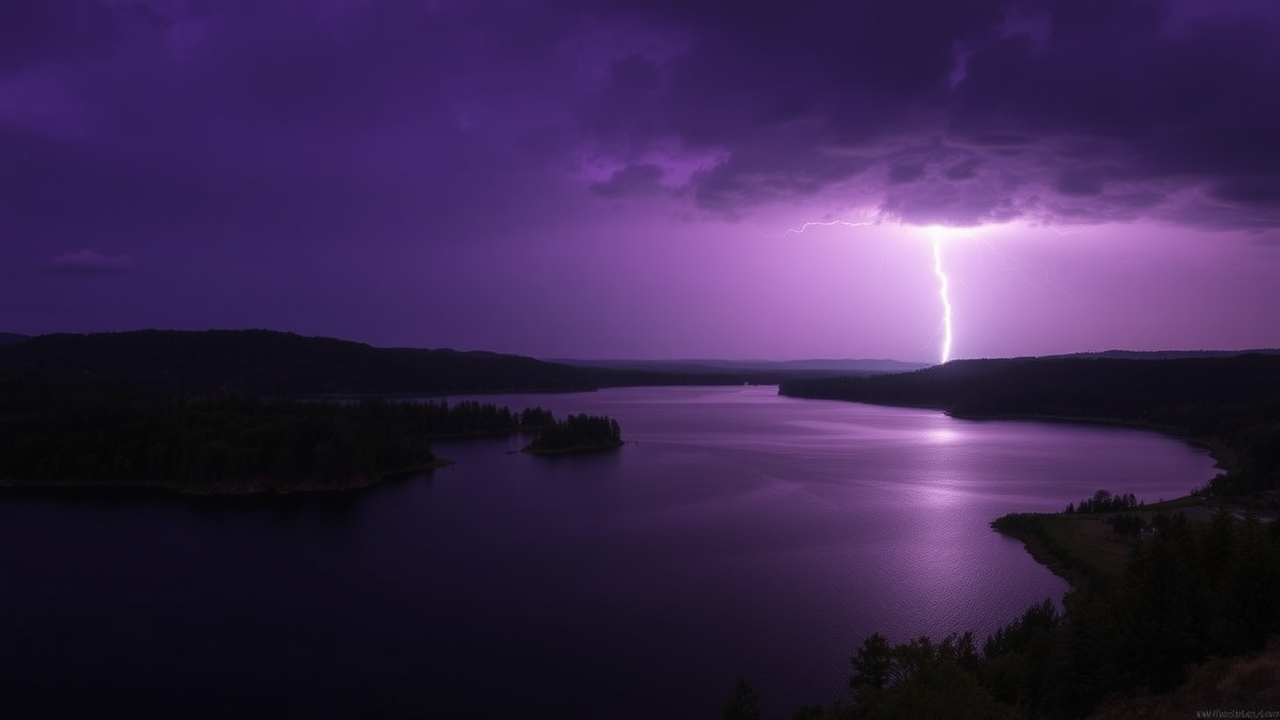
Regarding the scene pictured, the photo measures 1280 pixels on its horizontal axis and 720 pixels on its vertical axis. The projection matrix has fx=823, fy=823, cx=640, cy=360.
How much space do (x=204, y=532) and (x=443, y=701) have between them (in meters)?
21.5

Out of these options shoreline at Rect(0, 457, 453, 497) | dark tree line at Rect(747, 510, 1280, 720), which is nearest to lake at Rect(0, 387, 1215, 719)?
shoreline at Rect(0, 457, 453, 497)

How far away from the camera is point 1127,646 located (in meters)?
12.4

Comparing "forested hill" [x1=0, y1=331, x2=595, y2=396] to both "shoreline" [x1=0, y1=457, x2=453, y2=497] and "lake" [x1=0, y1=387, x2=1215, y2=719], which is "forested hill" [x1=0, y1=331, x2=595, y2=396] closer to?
"shoreline" [x1=0, y1=457, x2=453, y2=497]

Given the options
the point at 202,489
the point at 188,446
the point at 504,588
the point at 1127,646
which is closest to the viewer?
the point at 1127,646

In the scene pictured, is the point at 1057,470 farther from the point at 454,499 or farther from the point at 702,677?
the point at 702,677

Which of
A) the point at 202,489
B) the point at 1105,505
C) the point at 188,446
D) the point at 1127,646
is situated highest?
the point at 1127,646

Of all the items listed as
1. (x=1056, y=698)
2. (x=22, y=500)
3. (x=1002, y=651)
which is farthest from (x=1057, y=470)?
(x=22, y=500)

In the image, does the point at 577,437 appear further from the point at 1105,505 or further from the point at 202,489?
the point at 1105,505

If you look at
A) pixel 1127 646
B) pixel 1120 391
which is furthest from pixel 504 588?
pixel 1120 391

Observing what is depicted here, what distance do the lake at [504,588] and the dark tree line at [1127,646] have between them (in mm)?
4716

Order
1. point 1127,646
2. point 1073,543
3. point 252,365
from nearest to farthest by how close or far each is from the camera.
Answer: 1. point 1127,646
2. point 1073,543
3. point 252,365

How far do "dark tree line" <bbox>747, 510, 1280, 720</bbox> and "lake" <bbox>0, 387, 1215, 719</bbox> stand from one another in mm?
4716

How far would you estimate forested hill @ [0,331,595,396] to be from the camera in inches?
3996

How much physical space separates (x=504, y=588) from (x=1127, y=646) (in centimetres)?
1735
